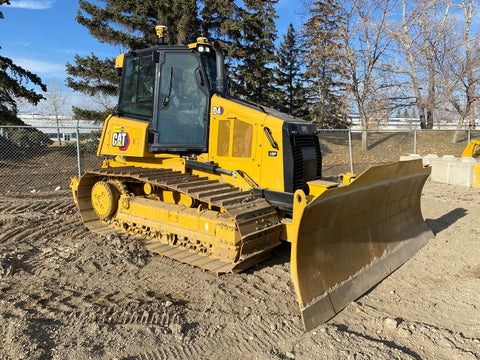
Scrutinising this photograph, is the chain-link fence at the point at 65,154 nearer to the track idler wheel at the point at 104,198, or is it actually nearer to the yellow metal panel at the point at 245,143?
the track idler wheel at the point at 104,198

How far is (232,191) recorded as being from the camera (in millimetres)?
4656

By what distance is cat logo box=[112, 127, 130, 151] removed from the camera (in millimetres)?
5727

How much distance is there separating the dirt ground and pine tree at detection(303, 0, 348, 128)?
14779mm

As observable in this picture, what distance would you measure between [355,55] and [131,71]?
14.9 m

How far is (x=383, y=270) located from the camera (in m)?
4.41

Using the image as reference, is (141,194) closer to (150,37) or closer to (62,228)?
(62,228)

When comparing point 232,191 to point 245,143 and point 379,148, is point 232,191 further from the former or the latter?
point 379,148

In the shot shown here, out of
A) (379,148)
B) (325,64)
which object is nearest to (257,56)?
(325,64)

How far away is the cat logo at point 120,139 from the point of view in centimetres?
573

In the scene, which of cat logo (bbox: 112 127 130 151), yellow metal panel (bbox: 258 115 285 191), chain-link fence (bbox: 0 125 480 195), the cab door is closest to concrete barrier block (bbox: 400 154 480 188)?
chain-link fence (bbox: 0 125 480 195)

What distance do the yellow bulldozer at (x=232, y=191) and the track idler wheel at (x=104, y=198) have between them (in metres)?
0.02

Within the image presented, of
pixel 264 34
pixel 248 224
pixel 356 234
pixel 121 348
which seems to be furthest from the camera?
pixel 264 34

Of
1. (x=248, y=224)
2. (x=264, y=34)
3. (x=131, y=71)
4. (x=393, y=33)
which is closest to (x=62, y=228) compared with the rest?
(x=131, y=71)

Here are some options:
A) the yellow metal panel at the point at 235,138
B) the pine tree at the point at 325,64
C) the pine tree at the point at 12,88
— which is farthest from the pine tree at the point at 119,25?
the yellow metal panel at the point at 235,138
